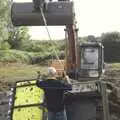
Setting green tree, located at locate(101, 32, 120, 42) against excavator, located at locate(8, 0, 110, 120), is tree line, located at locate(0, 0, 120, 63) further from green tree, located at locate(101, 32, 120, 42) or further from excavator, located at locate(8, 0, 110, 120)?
excavator, located at locate(8, 0, 110, 120)

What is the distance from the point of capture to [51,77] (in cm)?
859

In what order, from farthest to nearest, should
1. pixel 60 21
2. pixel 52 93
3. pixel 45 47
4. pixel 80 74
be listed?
pixel 45 47
pixel 80 74
pixel 60 21
pixel 52 93

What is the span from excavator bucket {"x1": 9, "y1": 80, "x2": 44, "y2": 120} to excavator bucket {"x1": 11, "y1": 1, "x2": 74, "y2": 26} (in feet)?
10.7

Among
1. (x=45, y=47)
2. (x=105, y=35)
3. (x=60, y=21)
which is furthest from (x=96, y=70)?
(x=105, y=35)

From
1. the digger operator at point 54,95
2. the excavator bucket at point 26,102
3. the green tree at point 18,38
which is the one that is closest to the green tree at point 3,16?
the green tree at point 18,38

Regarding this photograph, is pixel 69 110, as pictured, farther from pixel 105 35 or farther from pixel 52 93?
pixel 105 35

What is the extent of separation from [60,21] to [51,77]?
13.1 feet

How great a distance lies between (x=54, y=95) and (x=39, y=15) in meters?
4.92

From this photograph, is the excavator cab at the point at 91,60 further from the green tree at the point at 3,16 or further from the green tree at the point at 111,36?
the green tree at the point at 111,36

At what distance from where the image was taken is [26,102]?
30.3 feet

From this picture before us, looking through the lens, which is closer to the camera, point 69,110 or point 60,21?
point 69,110

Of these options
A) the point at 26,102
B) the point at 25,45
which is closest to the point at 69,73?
the point at 26,102

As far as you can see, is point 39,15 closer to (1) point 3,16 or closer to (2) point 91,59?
(2) point 91,59

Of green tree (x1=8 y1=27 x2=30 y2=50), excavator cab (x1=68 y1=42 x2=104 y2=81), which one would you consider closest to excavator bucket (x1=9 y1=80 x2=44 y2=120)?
excavator cab (x1=68 y1=42 x2=104 y2=81)
